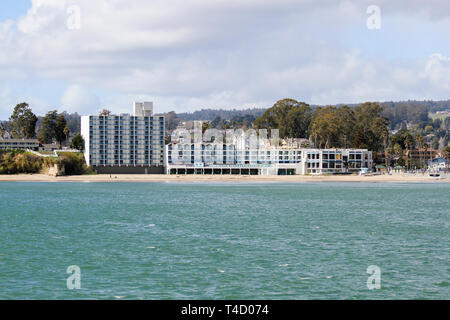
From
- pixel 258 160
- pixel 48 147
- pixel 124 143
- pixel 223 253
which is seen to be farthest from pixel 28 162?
pixel 223 253

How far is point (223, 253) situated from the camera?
128 feet

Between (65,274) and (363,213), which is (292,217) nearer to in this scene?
(363,213)

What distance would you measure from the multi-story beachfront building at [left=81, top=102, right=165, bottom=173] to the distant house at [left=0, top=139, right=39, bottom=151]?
17.8m

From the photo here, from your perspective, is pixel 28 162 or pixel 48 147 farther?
pixel 48 147

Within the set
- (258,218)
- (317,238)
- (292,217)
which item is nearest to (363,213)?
(292,217)

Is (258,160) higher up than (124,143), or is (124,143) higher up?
(124,143)

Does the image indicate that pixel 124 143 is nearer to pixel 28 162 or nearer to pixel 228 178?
pixel 28 162

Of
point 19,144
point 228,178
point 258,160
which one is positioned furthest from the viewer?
point 19,144

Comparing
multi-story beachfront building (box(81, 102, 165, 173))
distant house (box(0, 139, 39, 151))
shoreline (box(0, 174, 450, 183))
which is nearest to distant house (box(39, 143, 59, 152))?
distant house (box(0, 139, 39, 151))

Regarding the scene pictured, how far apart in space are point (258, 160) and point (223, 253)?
14924cm

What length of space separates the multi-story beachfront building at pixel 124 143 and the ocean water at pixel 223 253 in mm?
117602

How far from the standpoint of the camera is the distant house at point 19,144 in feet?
621
